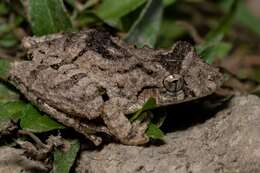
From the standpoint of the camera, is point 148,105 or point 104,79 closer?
point 148,105

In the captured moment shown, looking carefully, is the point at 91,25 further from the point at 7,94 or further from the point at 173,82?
the point at 173,82

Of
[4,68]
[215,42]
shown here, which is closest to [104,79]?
[4,68]

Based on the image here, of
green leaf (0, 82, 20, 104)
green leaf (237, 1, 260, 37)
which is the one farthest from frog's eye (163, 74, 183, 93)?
green leaf (237, 1, 260, 37)

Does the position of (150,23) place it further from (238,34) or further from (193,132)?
(238,34)

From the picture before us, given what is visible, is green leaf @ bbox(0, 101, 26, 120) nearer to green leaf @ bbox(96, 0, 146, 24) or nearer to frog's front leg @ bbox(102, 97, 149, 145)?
frog's front leg @ bbox(102, 97, 149, 145)

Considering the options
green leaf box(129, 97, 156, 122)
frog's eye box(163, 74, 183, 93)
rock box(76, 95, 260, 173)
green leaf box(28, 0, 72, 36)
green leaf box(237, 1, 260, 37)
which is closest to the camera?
rock box(76, 95, 260, 173)
